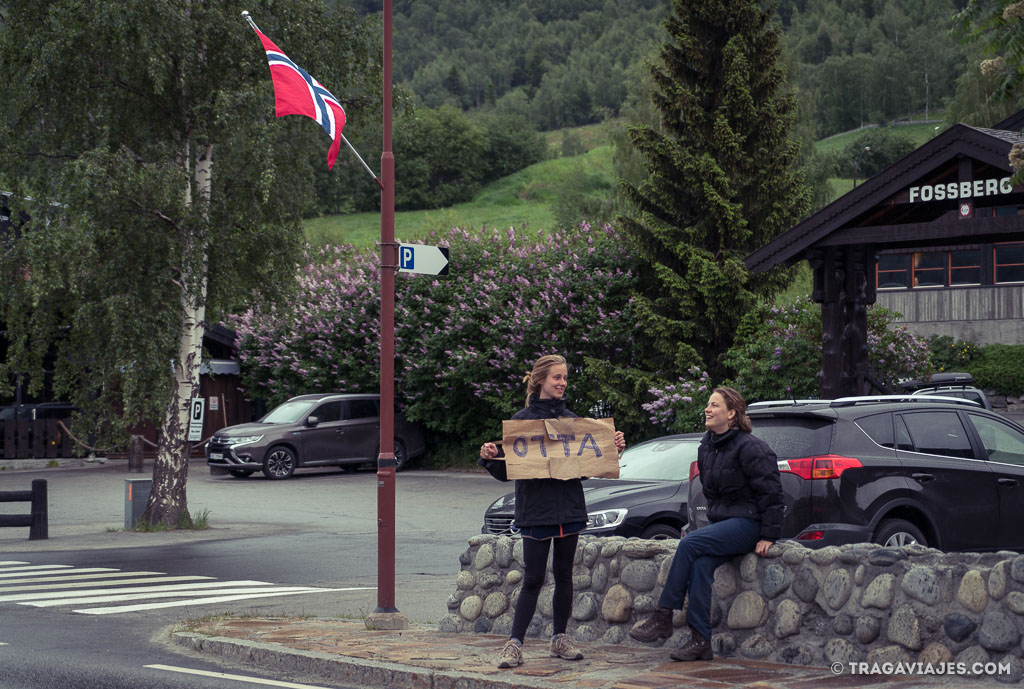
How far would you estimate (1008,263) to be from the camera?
4681cm

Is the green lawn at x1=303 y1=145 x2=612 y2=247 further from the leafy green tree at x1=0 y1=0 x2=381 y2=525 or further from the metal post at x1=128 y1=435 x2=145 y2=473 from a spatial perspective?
the leafy green tree at x1=0 y1=0 x2=381 y2=525

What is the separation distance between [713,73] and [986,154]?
12.2 metres

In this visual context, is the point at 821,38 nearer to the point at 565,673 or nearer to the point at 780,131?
the point at 780,131

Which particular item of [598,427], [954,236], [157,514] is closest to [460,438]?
[157,514]

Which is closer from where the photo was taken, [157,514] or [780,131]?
[157,514]

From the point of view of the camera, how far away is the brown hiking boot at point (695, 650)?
7613 mm

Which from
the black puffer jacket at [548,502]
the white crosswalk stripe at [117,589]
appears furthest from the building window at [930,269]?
the black puffer jacket at [548,502]

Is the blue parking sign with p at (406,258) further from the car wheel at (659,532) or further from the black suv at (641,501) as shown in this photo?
A: the car wheel at (659,532)

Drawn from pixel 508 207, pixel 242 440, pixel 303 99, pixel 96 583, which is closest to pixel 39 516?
pixel 96 583

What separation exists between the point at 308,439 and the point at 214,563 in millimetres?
14614

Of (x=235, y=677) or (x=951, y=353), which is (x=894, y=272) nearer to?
(x=951, y=353)

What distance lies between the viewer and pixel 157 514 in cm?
1911

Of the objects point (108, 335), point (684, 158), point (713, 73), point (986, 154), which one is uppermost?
point (713, 73)

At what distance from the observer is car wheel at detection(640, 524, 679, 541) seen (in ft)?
39.4
